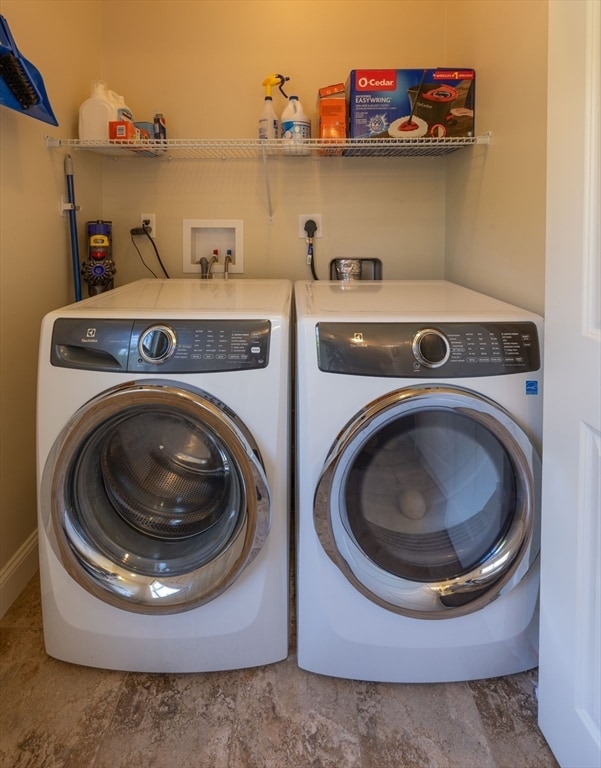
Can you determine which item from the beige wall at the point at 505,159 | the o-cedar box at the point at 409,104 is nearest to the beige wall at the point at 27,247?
the o-cedar box at the point at 409,104

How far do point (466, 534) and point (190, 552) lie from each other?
647 mm

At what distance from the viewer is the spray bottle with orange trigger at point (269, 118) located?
200 centimetres

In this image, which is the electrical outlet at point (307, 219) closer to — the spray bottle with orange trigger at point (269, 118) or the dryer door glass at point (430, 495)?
the spray bottle with orange trigger at point (269, 118)

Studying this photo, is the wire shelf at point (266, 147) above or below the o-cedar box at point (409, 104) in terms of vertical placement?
below

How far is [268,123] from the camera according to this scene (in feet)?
6.56

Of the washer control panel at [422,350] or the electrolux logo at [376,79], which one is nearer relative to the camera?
the washer control panel at [422,350]

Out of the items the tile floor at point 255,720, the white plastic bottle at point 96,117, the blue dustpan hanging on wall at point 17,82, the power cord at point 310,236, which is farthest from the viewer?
the power cord at point 310,236

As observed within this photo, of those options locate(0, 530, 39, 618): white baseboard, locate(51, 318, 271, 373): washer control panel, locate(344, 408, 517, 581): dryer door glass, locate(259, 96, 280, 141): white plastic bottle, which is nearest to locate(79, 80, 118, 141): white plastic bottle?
locate(259, 96, 280, 141): white plastic bottle

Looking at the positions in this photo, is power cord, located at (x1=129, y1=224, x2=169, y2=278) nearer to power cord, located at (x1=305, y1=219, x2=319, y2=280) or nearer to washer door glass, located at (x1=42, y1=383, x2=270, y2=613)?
power cord, located at (x1=305, y1=219, x2=319, y2=280)

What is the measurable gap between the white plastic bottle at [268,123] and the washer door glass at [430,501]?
124 centimetres

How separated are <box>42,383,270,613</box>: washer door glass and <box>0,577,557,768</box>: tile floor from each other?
0.82 feet

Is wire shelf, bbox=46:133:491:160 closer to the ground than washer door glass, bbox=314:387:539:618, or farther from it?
farther from it

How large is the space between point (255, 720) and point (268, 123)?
183 cm

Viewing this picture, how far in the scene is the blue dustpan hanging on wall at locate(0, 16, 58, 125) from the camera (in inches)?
55.4
